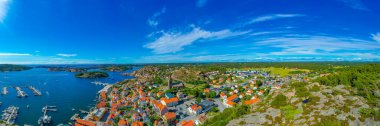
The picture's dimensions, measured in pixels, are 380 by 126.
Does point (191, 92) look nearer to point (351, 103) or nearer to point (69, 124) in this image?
point (69, 124)

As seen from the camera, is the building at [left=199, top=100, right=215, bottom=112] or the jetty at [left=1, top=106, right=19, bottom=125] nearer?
the jetty at [left=1, top=106, right=19, bottom=125]

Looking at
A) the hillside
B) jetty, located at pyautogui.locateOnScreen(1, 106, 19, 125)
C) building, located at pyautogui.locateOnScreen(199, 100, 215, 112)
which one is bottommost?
jetty, located at pyautogui.locateOnScreen(1, 106, 19, 125)

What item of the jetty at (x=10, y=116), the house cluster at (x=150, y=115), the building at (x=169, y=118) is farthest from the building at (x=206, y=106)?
the jetty at (x=10, y=116)

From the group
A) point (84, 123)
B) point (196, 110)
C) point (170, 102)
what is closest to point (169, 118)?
point (196, 110)

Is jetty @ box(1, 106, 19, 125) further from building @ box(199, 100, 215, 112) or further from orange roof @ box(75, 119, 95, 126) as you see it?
building @ box(199, 100, 215, 112)

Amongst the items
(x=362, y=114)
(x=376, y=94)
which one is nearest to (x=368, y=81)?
(x=376, y=94)

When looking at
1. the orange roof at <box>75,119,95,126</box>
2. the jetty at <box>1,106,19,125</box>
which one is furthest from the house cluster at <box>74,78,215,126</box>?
the jetty at <box>1,106,19,125</box>

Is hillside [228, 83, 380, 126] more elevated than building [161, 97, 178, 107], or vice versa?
hillside [228, 83, 380, 126]

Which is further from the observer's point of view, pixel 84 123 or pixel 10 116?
pixel 10 116

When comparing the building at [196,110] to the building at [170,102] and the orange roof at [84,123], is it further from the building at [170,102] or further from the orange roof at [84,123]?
the orange roof at [84,123]

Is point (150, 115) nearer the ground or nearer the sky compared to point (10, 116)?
nearer the ground

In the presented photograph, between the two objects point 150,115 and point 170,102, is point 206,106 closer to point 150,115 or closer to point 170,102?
point 170,102
